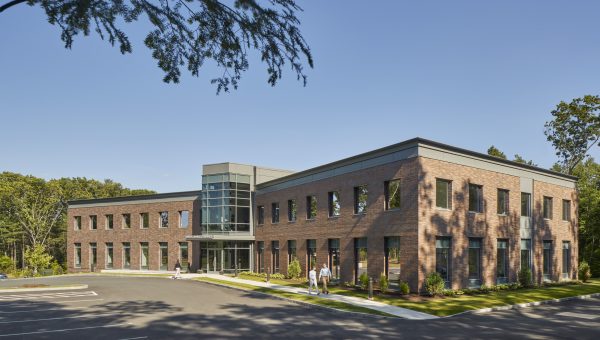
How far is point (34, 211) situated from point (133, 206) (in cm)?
3158

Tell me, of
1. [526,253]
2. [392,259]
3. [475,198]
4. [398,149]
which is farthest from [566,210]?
[398,149]

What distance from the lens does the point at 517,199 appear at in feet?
114

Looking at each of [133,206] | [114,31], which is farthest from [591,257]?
[114,31]

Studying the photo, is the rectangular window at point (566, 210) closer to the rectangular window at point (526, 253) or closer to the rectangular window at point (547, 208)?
the rectangular window at point (547, 208)

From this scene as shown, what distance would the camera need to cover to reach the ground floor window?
35.2 meters

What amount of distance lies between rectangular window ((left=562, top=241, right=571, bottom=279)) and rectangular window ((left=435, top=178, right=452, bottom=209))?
16706mm

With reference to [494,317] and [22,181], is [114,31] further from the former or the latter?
[22,181]

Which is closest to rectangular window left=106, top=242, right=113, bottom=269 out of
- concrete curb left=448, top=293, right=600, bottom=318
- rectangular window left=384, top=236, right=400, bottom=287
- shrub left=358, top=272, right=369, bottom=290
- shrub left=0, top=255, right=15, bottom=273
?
shrub left=0, top=255, right=15, bottom=273

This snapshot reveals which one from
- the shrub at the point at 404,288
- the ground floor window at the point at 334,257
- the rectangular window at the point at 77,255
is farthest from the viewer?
the rectangular window at the point at 77,255

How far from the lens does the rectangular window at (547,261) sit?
3754 cm

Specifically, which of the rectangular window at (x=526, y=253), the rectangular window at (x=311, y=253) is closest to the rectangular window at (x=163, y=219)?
the rectangular window at (x=311, y=253)

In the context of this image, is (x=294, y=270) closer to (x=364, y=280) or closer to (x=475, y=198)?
(x=364, y=280)

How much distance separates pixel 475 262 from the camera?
31.4m

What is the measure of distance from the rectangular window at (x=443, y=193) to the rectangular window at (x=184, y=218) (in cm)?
2928
